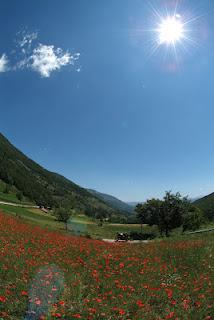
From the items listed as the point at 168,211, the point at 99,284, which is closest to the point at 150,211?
the point at 168,211

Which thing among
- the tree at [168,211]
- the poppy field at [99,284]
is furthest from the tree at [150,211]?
the poppy field at [99,284]

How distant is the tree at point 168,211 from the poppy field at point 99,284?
173 ft

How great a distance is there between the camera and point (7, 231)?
→ 17859 mm

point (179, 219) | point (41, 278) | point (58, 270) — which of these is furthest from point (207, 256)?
point (179, 219)

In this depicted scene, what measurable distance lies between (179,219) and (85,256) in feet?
183

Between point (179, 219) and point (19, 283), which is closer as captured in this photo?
point (19, 283)

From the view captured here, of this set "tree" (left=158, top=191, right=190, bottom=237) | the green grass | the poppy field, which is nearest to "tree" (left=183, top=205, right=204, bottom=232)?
"tree" (left=158, top=191, right=190, bottom=237)

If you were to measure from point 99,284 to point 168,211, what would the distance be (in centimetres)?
5957

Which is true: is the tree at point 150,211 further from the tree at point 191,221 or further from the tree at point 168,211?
the tree at point 191,221

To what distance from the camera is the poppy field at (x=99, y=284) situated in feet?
26.9

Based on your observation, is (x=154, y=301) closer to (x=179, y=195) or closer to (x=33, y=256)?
(x=33, y=256)

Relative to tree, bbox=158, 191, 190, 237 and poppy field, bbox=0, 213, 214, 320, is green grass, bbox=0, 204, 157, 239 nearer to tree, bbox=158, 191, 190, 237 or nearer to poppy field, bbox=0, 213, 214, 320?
tree, bbox=158, 191, 190, 237

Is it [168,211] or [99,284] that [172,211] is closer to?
[168,211]

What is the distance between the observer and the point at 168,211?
225ft
